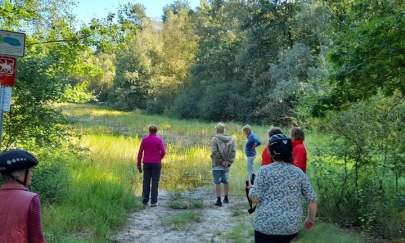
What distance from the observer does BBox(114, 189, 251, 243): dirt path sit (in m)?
7.21

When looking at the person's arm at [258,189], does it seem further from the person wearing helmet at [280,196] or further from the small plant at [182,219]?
the small plant at [182,219]

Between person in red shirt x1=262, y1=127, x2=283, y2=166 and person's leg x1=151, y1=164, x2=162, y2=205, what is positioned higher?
person in red shirt x1=262, y1=127, x2=283, y2=166

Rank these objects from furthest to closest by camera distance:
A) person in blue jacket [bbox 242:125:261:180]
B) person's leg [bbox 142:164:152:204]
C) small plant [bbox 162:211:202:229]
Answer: person in blue jacket [bbox 242:125:261:180] < person's leg [bbox 142:164:152:204] < small plant [bbox 162:211:202:229]

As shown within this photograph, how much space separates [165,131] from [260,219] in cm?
2978

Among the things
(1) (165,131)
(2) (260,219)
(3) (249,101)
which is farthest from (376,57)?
(3) (249,101)

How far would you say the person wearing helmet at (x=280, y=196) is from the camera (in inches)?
154

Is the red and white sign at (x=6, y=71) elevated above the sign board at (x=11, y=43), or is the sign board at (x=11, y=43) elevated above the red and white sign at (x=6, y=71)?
the sign board at (x=11, y=43)

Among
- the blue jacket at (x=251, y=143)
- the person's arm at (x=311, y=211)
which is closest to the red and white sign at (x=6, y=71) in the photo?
the person's arm at (x=311, y=211)

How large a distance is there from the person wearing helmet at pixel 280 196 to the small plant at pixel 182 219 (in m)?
4.15

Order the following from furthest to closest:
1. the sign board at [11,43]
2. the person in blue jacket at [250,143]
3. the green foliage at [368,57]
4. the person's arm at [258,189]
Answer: the person in blue jacket at [250,143] < the green foliage at [368,57] < the sign board at [11,43] < the person's arm at [258,189]

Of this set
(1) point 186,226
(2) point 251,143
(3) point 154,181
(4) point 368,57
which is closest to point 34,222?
(4) point 368,57

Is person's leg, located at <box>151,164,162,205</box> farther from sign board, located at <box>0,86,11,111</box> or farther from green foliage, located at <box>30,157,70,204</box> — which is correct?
sign board, located at <box>0,86,11,111</box>

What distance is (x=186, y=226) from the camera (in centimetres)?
798

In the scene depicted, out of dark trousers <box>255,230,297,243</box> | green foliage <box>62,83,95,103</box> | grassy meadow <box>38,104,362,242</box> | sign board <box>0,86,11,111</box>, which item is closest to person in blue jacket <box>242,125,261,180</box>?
grassy meadow <box>38,104,362,242</box>
